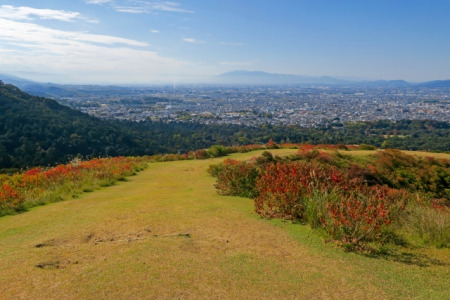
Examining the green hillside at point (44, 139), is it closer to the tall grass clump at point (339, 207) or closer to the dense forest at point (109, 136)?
the dense forest at point (109, 136)

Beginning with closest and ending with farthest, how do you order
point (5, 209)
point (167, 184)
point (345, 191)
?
point (345, 191)
point (5, 209)
point (167, 184)

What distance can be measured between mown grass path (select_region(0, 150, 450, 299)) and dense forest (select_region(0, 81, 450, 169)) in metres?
23.3

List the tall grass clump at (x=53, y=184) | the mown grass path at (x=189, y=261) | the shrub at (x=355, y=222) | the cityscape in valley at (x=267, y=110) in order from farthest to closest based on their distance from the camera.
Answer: the cityscape in valley at (x=267, y=110)
the tall grass clump at (x=53, y=184)
the shrub at (x=355, y=222)
the mown grass path at (x=189, y=261)

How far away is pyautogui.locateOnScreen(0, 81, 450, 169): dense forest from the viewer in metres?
29.5

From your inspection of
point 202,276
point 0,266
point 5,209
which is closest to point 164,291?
point 202,276

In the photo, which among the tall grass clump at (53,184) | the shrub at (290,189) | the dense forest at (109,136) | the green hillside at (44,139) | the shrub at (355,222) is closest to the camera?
the shrub at (355,222)

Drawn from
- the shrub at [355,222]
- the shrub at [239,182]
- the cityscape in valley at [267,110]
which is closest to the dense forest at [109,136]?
the cityscape in valley at [267,110]

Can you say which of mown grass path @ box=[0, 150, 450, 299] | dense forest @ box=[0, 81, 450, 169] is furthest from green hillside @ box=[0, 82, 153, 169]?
mown grass path @ box=[0, 150, 450, 299]

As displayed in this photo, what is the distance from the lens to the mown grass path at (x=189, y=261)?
351 cm

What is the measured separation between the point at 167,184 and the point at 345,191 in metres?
6.03

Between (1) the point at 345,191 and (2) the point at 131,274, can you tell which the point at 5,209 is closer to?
(2) the point at 131,274

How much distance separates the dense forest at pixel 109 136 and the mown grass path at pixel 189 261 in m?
23.3

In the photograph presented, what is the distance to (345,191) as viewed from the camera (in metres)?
6.73

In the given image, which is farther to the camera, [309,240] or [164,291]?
[309,240]
